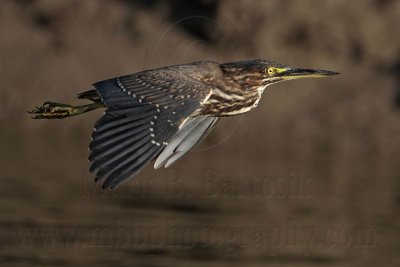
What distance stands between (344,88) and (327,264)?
10.6 meters

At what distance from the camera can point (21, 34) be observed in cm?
2692

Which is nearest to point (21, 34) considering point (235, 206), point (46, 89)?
point (46, 89)

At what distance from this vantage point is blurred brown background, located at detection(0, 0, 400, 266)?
17328mm

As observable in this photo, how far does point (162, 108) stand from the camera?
11250 millimetres

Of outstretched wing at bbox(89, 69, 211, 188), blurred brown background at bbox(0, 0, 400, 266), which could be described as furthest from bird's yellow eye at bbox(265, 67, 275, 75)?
blurred brown background at bbox(0, 0, 400, 266)

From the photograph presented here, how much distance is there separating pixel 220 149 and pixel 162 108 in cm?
1326

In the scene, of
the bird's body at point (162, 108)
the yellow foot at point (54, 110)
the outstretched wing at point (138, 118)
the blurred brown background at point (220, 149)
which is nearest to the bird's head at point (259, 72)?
the bird's body at point (162, 108)

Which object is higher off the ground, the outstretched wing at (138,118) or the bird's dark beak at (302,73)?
the bird's dark beak at (302,73)

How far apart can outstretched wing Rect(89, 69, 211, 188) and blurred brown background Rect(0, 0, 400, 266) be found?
4744 millimetres

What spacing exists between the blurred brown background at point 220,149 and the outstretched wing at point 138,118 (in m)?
4.74

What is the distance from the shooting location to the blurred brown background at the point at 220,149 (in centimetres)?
1733

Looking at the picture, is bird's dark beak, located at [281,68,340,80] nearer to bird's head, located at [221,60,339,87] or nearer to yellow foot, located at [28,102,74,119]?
bird's head, located at [221,60,339,87]

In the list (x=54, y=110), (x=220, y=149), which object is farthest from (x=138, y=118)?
(x=220, y=149)

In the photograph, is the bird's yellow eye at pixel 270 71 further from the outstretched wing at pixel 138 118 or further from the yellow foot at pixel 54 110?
the yellow foot at pixel 54 110
